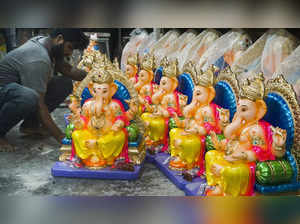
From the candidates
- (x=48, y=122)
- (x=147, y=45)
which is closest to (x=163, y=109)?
(x=48, y=122)

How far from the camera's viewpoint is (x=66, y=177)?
1814mm

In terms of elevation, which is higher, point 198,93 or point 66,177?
point 198,93

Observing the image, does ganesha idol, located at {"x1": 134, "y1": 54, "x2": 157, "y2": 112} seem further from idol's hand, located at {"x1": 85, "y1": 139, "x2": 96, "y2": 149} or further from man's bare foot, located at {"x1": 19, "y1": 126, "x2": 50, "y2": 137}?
man's bare foot, located at {"x1": 19, "y1": 126, "x2": 50, "y2": 137}

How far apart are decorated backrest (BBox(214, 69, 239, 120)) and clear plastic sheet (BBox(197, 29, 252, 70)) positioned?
0.67 feet

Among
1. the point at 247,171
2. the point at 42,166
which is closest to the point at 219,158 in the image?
the point at 247,171

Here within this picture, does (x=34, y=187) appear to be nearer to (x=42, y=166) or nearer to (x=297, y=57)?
(x=42, y=166)

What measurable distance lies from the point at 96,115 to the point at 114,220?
1.46 m

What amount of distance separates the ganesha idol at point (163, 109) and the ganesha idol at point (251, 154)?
69 centimetres

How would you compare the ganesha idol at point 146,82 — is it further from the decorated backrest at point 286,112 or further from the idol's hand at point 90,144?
the decorated backrest at point 286,112

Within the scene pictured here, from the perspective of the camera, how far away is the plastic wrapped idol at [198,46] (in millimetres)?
2287

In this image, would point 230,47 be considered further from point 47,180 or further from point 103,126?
point 47,180

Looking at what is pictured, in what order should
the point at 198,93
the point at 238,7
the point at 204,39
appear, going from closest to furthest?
the point at 238,7 → the point at 198,93 → the point at 204,39

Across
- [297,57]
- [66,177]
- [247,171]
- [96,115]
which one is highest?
[297,57]

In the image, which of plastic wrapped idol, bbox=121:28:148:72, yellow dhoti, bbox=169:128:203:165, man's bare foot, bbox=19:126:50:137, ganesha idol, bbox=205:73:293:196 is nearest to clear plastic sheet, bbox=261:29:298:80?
ganesha idol, bbox=205:73:293:196
